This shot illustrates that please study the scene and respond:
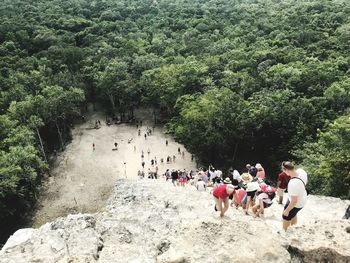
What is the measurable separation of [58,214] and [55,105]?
57.5ft

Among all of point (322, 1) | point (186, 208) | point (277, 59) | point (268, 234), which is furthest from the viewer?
point (322, 1)

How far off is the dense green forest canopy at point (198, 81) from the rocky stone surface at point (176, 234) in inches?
482

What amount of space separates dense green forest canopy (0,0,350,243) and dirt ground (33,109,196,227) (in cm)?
192

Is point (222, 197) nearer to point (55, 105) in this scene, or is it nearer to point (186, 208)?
point (186, 208)

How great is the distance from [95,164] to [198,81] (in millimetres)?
19269

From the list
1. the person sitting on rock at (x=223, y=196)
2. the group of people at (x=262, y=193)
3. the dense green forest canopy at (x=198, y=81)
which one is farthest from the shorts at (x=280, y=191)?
the dense green forest canopy at (x=198, y=81)

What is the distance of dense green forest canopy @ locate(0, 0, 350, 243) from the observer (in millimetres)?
43219

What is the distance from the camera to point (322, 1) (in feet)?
287

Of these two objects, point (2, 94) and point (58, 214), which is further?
point (2, 94)

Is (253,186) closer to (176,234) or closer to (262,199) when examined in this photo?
(262,199)

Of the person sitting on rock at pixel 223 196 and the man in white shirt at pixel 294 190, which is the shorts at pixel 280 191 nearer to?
the person sitting on rock at pixel 223 196

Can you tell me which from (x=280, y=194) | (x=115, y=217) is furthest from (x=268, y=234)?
(x=115, y=217)

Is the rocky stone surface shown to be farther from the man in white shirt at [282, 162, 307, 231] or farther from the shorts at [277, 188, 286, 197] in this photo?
the man in white shirt at [282, 162, 307, 231]

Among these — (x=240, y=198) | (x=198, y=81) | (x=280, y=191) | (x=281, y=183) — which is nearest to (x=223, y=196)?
(x=240, y=198)
